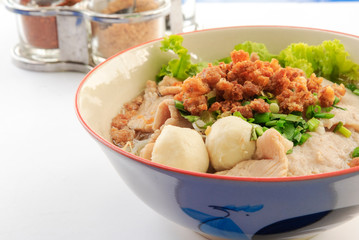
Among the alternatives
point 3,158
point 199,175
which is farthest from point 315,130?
point 3,158

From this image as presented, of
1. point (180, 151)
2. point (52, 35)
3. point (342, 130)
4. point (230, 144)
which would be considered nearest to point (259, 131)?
point (230, 144)

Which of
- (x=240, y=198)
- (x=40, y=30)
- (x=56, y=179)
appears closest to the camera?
(x=240, y=198)

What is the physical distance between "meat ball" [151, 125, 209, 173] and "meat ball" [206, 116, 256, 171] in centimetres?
3

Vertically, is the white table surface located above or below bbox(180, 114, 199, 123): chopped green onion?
below

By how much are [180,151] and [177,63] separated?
0.71 metres

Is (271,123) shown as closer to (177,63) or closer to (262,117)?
(262,117)

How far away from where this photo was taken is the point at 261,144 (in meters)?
1.19

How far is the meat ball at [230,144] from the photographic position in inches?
46.4

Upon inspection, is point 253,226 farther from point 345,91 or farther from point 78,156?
point 78,156

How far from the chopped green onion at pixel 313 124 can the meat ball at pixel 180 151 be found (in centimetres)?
36

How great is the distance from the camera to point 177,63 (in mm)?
1798

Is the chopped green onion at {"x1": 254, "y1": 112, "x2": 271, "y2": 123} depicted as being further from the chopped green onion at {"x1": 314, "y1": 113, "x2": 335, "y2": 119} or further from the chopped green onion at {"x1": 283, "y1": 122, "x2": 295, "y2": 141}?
the chopped green onion at {"x1": 314, "y1": 113, "x2": 335, "y2": 119}

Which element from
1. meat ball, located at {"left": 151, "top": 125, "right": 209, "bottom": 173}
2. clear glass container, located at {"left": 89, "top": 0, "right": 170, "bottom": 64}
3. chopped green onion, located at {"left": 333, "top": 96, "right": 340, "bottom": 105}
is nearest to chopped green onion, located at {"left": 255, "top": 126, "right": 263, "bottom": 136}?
meat ball, located at {"left": 151, "top": 125, "right": 209, "bottom": 173}

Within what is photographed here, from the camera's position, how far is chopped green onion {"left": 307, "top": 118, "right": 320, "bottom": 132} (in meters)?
1.37
